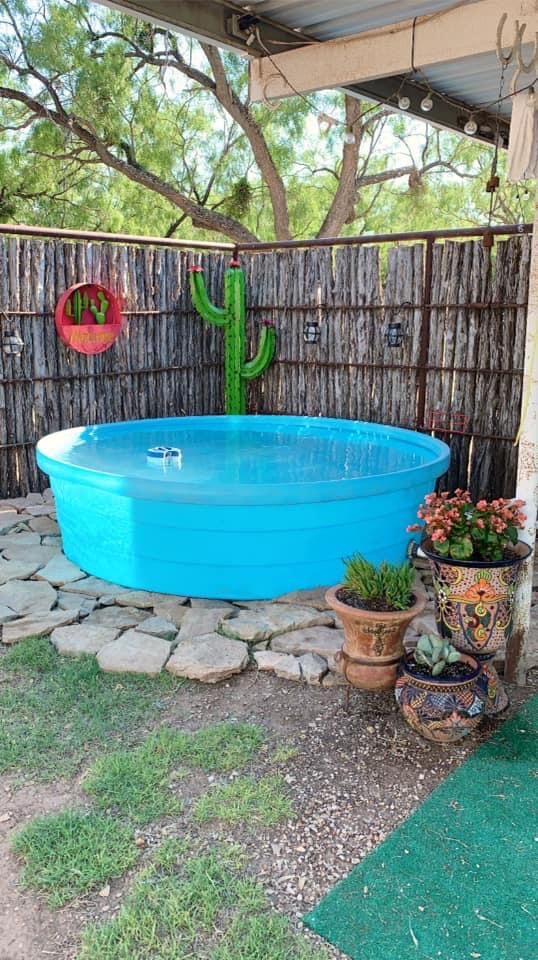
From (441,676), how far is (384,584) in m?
0.48

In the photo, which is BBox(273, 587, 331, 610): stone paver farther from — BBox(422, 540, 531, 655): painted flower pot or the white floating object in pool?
the white floating object in pool

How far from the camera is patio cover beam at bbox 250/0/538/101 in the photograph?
3.69 meters

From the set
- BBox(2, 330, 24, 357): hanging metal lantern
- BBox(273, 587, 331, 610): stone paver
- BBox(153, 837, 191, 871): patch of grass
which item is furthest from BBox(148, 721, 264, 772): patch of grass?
BBox(2, 330, 24, 357): hanging metal lantern

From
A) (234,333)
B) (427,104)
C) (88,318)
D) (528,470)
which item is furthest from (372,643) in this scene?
(234,333)

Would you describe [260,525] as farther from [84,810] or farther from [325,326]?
[325,326]

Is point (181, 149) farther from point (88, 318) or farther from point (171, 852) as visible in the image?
point (171, 852)

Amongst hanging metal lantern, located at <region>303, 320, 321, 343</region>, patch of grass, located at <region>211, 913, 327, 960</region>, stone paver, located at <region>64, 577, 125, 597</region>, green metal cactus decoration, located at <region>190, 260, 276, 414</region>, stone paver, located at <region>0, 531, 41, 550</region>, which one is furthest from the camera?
green metal cactus decoration, located at <region>190, 260, 276, 414</region>

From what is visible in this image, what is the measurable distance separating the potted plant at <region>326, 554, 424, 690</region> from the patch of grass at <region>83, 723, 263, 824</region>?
0.52 meters

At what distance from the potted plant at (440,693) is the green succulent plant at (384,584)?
248 mm

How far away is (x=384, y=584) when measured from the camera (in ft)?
10.4

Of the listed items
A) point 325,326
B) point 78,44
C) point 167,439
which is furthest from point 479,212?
point 167,439

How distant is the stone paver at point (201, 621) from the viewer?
3.72 meters

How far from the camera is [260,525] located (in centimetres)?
410

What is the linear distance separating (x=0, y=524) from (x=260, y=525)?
231 centimetres
